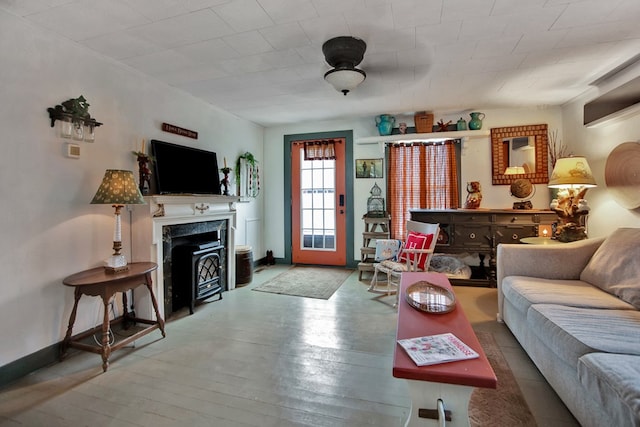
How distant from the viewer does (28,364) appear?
2.11m

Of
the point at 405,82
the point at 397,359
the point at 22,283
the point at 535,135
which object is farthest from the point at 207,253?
the point at 535,135

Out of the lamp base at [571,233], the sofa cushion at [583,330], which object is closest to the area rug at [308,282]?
the sofa cushion at [583,330]

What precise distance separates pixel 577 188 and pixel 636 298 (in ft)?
6.67

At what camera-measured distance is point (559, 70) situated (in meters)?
3.05

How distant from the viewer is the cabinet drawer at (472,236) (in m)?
3.99

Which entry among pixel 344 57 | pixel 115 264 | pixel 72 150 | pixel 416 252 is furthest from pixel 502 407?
pixel 72 150

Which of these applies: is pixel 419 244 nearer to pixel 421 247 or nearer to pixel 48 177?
pixel 421 247

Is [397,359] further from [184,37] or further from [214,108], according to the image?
[214,108]

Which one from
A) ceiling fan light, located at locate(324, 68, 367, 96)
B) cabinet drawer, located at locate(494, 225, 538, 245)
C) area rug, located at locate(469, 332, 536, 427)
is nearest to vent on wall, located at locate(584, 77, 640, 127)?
cabinet drawer, located at locate(494, 225, 538, 245)

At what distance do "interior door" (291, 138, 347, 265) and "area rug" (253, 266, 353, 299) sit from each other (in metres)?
0.31

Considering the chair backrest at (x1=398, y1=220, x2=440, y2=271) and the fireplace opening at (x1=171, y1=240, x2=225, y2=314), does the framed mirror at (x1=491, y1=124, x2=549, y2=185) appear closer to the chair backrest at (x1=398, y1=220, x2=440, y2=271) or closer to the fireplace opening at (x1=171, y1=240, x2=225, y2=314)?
the chair backrest at (x1=398, y1=220, x2=440, y2=271)

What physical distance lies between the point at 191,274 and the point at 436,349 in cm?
257

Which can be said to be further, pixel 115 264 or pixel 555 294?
pixel 115 264

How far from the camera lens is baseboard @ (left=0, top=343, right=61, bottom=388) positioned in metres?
2.00
